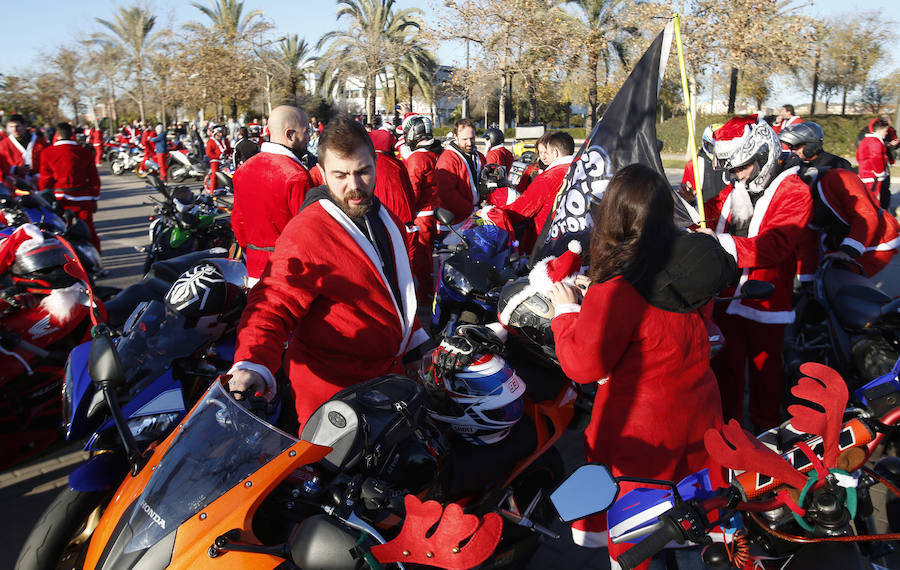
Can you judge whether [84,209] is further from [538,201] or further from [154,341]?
[538,201]

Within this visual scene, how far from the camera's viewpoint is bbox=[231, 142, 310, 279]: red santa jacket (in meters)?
4.53

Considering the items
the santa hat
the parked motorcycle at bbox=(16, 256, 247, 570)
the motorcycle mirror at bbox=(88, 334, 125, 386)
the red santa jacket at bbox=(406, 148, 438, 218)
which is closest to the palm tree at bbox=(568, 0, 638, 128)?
the red santa jacket at bbox=(406, 148, 438, 218)

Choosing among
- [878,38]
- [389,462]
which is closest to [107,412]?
[389,462]

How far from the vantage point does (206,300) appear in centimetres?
349

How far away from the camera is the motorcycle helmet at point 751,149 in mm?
3707

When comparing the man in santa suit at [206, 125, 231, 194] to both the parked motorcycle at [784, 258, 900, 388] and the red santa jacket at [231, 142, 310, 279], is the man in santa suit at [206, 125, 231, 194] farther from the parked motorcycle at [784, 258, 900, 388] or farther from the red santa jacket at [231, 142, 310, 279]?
the parked motorcycle at [784, 258, 900, 388]

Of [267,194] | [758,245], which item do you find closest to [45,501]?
[267,194]

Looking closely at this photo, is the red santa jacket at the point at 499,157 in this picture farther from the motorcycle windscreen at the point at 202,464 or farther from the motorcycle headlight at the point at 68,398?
the motorcycle windscreen at the point at 202,464

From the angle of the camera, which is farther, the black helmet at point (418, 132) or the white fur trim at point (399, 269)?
the black helmet at point (418, 132)

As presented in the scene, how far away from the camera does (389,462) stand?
6.55 feet

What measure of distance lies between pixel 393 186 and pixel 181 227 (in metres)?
3.30

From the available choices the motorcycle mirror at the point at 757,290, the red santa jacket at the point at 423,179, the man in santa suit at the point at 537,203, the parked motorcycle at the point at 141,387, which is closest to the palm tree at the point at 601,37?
the red santa jacket at the point at 423,179

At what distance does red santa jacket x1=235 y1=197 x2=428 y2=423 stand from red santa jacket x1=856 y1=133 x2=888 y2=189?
1016 centimetres

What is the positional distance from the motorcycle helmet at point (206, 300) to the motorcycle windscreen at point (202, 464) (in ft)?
6.10
